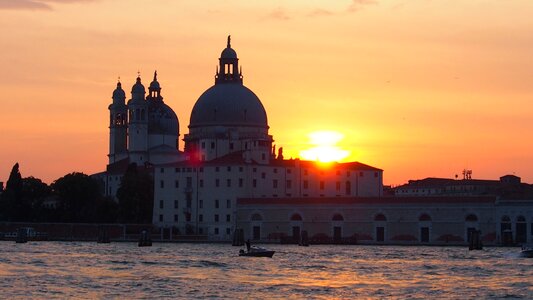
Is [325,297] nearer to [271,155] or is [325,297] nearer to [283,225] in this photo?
[283,225]

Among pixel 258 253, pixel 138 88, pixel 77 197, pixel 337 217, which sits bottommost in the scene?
pixel 258 253

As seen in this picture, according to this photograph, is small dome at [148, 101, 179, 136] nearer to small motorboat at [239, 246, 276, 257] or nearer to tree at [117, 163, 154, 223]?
tree at [117, 163, 154, 223]

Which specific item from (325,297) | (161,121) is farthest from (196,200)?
(325,297)

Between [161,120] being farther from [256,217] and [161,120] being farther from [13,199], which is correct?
[256,217]

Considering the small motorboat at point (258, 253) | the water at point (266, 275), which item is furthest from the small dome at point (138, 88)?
the small motorboat at point (258, 253)

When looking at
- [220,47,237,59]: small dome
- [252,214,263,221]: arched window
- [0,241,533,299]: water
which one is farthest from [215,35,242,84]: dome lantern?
[0,241,533,299]: water

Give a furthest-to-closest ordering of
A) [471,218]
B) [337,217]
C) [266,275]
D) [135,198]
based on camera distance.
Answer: [135,198]
[337,217]
[471,218]
[266,275]

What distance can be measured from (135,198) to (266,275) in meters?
62.9

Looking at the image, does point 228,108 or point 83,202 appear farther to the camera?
point 228,108

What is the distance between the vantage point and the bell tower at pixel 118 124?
470 feet

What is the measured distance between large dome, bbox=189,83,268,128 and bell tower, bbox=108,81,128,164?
18.0 m

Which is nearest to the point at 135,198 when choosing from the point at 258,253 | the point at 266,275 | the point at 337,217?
the point at 337,217

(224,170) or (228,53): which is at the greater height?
(228,53)

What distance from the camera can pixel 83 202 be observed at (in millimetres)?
123875
